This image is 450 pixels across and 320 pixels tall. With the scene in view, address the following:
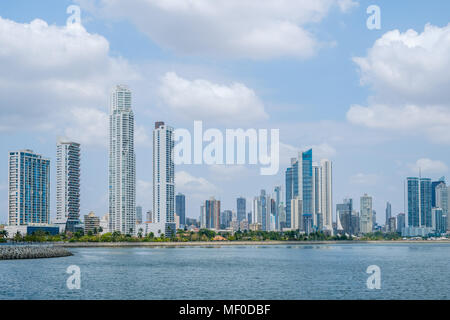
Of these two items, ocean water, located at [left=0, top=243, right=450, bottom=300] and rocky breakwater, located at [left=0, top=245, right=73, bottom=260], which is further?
rocky breakwater, located at [left=0, top=245, right=73, bottom=260]

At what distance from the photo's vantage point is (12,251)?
418 ft

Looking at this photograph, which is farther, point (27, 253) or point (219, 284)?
point (27, 253)

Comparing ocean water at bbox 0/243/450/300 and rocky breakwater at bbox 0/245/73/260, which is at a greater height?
ocean water at bbox 0/243/450/300

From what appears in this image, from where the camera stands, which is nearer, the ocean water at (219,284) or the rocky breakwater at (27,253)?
the ocean water at (219,284)

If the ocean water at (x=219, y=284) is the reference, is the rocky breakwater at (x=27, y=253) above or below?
below

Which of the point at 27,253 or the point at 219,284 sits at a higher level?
the point at 219,284
